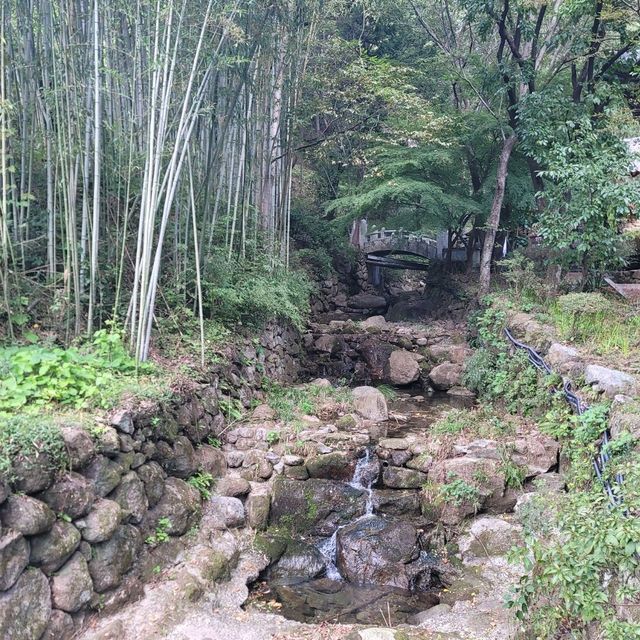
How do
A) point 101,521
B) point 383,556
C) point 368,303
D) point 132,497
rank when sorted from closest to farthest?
1. point 101,521
2. point 132,497
3. point 383,556
4. point 368,303

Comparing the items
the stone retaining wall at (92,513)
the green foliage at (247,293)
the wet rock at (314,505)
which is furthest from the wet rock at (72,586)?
the green foliage at (247,293)

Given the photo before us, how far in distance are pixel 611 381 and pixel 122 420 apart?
360 cm

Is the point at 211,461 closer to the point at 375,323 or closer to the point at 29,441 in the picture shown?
the point at 29,441

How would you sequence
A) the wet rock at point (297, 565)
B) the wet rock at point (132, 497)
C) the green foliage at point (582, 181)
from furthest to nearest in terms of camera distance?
the green foliage at point (582, 181) → the wet rock at point (297, 565) → the wet rock at point (132, 497)

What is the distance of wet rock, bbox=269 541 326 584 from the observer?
4.02m

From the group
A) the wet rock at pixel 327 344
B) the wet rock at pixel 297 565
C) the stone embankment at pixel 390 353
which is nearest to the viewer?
the wet rock at pixel 297 565

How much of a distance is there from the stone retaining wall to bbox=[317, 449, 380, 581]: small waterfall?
3.65 feet

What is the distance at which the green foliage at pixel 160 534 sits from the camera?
141 inches

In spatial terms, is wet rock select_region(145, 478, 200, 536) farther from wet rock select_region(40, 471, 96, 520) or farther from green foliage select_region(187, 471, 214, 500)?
wet rock select_region(40, 471, 96, 520)

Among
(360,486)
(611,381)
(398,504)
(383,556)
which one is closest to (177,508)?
(383,556)

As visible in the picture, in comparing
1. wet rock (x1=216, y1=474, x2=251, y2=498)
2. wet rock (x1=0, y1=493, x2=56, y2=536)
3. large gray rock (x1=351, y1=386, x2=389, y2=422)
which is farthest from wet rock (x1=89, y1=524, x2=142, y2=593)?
large gray rock (x1=351, y1=386, x2=389, y2=422)

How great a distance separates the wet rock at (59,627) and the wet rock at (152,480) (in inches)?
35.9

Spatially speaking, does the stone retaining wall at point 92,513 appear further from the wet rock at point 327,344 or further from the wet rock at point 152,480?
the wet rock at point 327,344

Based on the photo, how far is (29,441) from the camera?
115 inches
